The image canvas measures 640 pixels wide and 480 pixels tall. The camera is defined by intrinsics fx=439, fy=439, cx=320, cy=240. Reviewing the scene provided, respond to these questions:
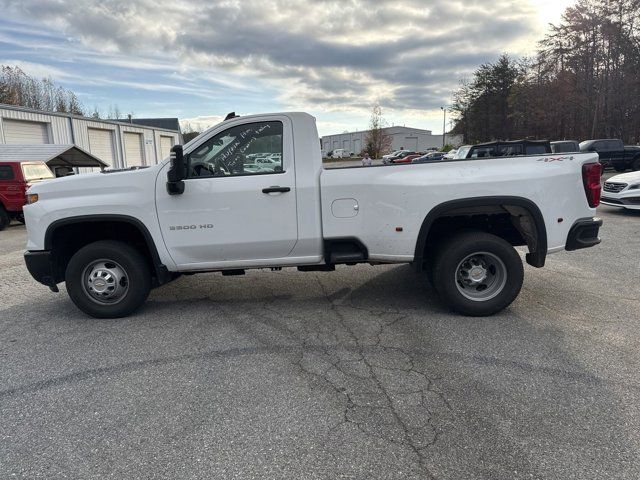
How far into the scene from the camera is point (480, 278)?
459 centimetres

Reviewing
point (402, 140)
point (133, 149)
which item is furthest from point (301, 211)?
point (402, 140)

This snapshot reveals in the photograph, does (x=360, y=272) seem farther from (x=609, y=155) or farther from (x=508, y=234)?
(x=609, y=155)

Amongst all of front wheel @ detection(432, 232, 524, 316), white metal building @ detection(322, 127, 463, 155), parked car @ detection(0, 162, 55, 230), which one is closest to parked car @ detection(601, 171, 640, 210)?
front wheel @ detection(432, 232, 524, 316)

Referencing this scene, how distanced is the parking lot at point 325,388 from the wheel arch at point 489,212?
2.35 ft

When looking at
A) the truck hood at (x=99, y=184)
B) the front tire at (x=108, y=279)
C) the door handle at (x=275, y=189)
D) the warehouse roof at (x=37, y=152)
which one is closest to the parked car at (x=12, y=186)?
the warehouse roof at (x=37, y=152)

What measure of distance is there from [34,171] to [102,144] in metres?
17.3

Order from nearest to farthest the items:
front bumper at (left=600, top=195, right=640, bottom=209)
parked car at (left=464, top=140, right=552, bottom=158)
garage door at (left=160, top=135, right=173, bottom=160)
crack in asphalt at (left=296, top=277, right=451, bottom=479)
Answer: crack in asphalt at (left=296, top=277, right=451, bottom=479)
front bumper at (left=600, top=195, right=640, bottom=209)
parked car at (left=464, top=140, right=552, bottom=158)
garage door at (left=160, top=135, right=173, bottom=160)

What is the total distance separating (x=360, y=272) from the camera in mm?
6449

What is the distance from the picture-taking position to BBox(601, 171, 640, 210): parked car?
34.7ft

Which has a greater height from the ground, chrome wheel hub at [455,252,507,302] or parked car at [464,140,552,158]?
parked car at [464,140,552,158]

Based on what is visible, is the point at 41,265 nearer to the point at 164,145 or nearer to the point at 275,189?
the point at 275,189

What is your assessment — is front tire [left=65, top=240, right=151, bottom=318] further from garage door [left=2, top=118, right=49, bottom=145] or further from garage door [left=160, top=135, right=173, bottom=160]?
garage door [left=160, top=135, right=173, bottom=160]

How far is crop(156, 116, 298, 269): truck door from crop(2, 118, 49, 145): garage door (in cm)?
1989

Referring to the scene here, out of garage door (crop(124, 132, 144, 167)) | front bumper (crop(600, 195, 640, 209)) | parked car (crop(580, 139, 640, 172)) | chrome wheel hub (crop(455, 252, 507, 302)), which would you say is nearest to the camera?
chrome wheel hub (crop(455, 252, 507, 302))
